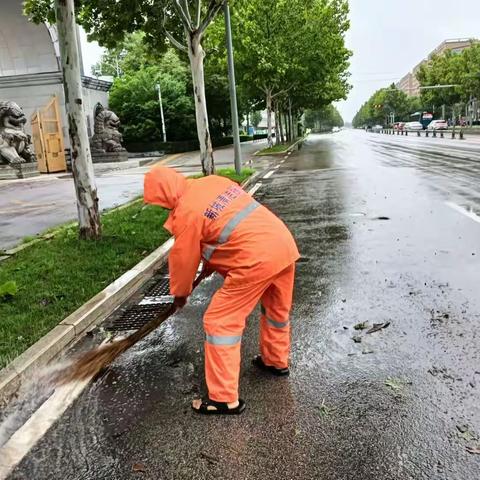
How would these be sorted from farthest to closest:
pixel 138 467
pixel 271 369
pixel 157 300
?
1. pixel 157 300
2. pixel 271 369
3. pixel 138 467

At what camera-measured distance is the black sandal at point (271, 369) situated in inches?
136

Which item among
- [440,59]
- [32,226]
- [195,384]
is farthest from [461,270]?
[440,59]

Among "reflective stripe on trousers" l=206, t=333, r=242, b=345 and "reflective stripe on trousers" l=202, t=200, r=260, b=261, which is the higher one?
"reflective stripe on trousers" l=202, t=200, r=260, b=261

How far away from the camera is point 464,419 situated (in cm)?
282

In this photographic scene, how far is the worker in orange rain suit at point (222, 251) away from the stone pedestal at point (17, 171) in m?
22.0

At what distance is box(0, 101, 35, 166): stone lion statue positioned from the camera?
23.6 m

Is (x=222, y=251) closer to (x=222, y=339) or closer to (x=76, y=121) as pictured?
(x=222, y=339)

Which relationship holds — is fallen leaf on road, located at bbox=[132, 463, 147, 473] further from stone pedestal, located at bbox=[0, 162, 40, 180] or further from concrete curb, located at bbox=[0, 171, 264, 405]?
stone pedestal, located at bbox=[0, 162, 40, 180]

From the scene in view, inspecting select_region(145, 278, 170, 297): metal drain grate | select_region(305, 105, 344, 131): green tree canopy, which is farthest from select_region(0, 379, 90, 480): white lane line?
select_region(305, 105, 344, 131): green tree canopy

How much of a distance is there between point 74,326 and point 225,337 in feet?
6.20

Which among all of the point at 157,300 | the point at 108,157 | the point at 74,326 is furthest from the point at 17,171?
the point at 74,326

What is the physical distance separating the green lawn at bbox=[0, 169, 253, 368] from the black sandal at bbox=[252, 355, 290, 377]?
68.9 inches

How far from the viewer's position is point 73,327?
14.1 feet

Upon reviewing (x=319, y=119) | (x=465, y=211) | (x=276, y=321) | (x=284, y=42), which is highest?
(x=284, y=42)
